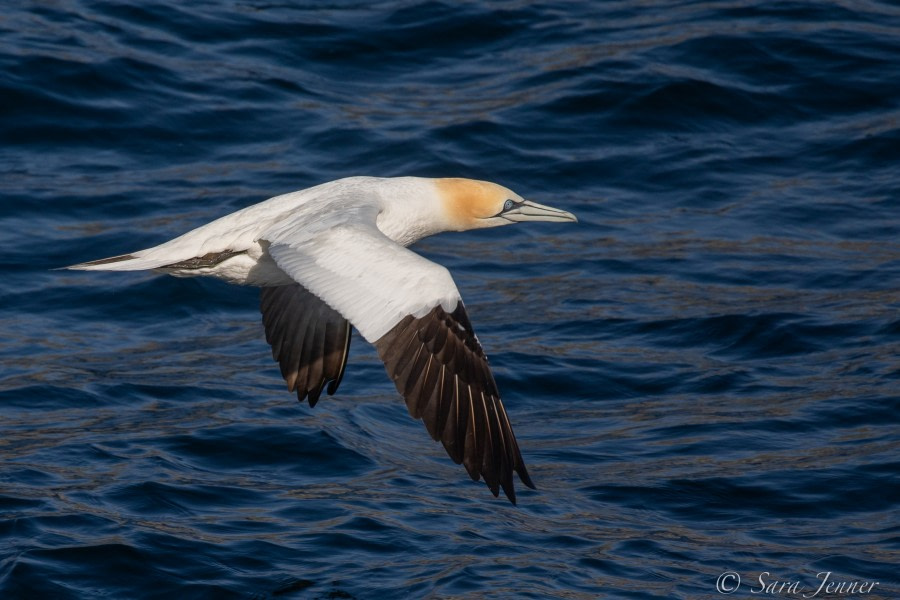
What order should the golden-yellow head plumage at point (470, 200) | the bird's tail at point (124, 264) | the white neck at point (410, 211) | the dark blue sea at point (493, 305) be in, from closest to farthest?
1. the bird's tail at point (124, 264)
2. the dark blue sea at point (493, 305)
3. the white neck at point (410, 211)
4. the golden-yellow head plumage at point (470, 200)

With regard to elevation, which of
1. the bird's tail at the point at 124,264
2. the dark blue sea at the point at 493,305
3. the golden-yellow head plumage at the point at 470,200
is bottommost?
the dark blue sea at the point at 493,305

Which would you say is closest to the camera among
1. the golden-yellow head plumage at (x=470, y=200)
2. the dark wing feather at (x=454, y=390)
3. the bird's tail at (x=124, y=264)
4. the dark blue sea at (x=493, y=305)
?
the dark wing feather at (x=454, y=390)

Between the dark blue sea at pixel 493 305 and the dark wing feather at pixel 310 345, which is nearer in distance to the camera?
the dark blue sea at pixel 493 305

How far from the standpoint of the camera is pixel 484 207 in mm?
8547

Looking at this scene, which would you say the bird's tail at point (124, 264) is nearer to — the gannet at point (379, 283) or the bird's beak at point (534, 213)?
the gannet at point (379, 283)

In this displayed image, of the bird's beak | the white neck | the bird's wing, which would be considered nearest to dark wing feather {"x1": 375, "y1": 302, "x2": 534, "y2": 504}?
the bird's wing

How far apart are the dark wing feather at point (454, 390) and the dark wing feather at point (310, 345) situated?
5.88 ft

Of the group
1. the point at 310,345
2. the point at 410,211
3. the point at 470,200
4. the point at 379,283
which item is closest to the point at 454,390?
the point at 379,283

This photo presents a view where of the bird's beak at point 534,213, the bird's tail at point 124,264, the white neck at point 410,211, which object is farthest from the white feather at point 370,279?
the bird's beak at point 534,213

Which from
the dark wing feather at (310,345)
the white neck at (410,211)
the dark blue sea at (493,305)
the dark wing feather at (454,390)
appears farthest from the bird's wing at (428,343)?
the dark wing feather at (310,345)

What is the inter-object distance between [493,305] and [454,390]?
14.0 ft

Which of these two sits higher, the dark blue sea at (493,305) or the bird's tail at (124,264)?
the bird's tail at (124,264)

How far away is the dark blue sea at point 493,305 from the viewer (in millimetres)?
7750

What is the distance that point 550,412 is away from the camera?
963cm
